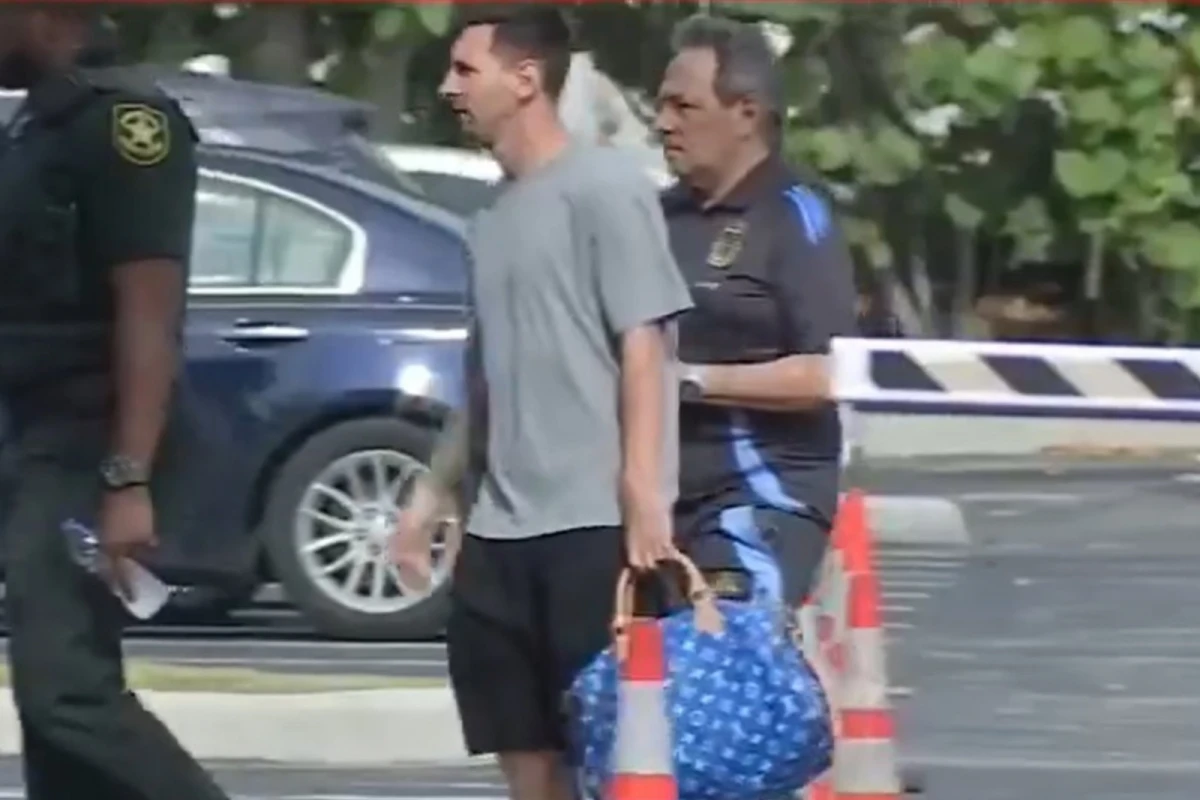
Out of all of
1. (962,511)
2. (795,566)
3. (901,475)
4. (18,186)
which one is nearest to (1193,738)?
(795,566)

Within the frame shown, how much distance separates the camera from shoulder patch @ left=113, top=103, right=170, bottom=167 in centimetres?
567

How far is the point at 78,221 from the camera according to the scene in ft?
18.6

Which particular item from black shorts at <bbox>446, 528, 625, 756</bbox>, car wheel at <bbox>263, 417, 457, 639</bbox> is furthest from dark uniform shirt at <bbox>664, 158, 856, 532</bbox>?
car wheel at <bbox>263, 417, 457, 639</bbox>

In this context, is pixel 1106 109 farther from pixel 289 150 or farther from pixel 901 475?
pixel 289 150

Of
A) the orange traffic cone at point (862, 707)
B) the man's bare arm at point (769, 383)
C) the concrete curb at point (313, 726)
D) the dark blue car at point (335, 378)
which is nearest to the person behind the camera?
the man's bare arm at point (769, 383)

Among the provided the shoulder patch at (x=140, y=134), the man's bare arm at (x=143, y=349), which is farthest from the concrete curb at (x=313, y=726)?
the shoulder patch at (x=140, y=134)

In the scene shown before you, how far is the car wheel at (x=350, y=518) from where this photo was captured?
1127cm

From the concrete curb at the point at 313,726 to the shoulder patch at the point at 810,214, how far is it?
2826mm

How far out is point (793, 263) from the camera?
6.31 m

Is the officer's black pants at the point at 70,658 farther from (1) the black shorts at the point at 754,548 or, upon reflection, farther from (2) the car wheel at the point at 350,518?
(2) the car wheel at the point at 350,518

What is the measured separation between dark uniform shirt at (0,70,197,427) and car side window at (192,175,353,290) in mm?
5634

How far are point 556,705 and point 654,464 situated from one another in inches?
17.9

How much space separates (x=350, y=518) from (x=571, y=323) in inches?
222

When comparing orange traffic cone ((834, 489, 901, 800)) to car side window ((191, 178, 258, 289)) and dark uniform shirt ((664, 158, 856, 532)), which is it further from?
car side window ((191, 178, 258, 289))
